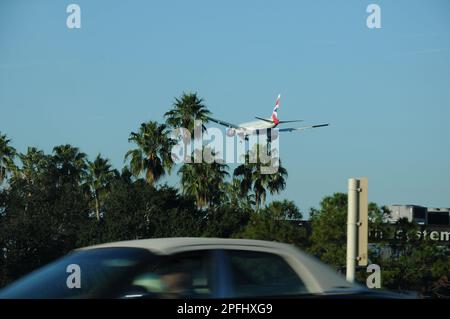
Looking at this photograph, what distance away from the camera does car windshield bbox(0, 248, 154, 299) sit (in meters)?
5.87

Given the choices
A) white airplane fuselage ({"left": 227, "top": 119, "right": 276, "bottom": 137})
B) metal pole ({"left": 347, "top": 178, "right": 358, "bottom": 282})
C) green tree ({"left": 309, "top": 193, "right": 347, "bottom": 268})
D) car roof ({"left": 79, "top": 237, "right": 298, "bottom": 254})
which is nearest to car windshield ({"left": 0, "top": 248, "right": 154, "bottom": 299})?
car roof ({"left": 79, "top": 237, "right": 298, "bottom": 254})

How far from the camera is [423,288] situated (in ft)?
205

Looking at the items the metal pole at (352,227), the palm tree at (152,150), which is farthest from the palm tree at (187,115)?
the metal pole at (352,227)

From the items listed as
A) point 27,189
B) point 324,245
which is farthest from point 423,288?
point 27,189

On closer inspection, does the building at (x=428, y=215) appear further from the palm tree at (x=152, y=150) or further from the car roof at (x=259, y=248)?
the car roof at (x=259, y=248)

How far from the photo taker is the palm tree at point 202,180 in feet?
230

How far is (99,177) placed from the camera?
85.0 m

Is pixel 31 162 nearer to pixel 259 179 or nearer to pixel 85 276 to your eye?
pixel 259 179

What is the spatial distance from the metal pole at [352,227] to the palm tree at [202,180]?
191 ft

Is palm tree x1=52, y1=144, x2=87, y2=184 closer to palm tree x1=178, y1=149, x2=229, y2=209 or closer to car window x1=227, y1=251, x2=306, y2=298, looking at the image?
palm tree x1=178, y1=149, x2=229, y2=209

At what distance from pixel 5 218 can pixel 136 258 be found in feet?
255

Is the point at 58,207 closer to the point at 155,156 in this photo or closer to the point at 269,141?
the point at 155,156

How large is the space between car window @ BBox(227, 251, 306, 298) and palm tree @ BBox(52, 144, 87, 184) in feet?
266

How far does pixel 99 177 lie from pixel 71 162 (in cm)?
475
